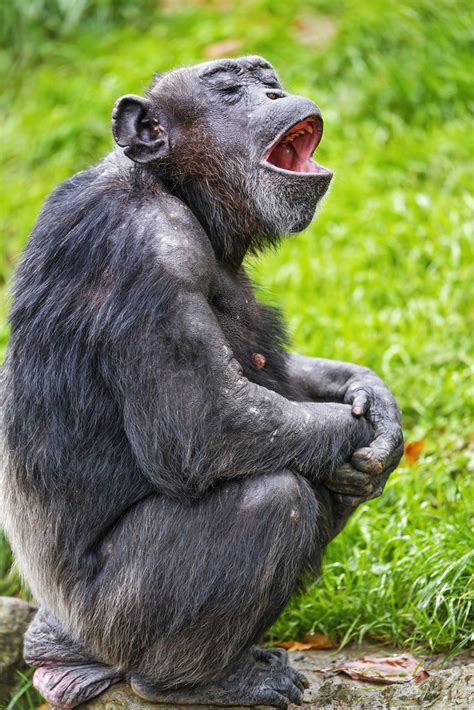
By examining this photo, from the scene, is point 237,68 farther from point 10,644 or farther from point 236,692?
point 10,644

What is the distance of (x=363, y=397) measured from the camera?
4.22 m

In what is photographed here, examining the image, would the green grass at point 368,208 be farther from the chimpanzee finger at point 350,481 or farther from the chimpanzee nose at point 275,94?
the chimpanzee nose at point 275,94

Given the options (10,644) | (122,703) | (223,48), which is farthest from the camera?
(223,48)

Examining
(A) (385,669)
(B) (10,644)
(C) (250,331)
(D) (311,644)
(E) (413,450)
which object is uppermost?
(C) (250,331)

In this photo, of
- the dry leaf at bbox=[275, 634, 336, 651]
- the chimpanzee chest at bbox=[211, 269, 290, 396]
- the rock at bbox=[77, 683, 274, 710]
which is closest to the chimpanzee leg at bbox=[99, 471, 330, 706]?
the rock at bbox=[77, 683, 274, 710]

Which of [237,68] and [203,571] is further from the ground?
[237,68]

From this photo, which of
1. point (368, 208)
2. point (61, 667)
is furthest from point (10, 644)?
point (368, 208)

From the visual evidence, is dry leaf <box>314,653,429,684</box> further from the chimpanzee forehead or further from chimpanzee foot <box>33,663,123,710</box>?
the chimpanzee forehead

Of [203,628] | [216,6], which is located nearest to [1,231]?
[216,6]

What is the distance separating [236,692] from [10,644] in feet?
4.26

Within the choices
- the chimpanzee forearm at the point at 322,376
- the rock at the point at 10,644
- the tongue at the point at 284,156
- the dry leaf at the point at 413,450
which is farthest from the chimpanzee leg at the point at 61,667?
the dry leaf at the point at 413,450

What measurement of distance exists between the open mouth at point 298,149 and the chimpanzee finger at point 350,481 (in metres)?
1.09

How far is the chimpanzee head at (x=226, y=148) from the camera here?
3.89 metres

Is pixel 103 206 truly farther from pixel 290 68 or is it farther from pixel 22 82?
pixel 22 82
